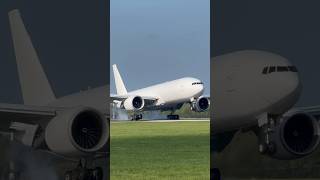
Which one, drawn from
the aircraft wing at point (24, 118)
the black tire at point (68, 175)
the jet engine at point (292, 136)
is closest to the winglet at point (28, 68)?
the aircraft wing at point (24, 118)

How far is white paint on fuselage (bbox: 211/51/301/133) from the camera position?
27.2ft

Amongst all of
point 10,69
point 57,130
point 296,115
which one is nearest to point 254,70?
point 296,115

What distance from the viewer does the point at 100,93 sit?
7.85 meters

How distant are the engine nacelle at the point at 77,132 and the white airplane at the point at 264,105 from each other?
6.97ft

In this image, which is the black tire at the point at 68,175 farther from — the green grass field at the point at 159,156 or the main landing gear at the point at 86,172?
the green grass field at the point at 159,156

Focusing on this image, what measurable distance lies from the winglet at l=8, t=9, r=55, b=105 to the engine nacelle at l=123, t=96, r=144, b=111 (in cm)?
1848

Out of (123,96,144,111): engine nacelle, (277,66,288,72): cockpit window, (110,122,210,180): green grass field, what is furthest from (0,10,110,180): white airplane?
(123,96,144,111): engine nacelle

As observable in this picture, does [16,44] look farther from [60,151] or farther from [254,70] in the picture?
[254,70]

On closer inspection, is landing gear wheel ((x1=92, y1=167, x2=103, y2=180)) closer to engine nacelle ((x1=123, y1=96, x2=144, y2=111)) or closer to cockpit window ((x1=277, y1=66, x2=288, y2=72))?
cockpit window ((x1=277, y1=66, x2=288, y2=72))

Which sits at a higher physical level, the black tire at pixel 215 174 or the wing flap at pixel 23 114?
the wing flap at pixel 23 114

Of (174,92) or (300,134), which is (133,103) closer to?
(174,92)

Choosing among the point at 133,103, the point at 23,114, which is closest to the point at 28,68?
the point at 23,114

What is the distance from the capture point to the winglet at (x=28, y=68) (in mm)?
9320

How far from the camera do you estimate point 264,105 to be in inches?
340
